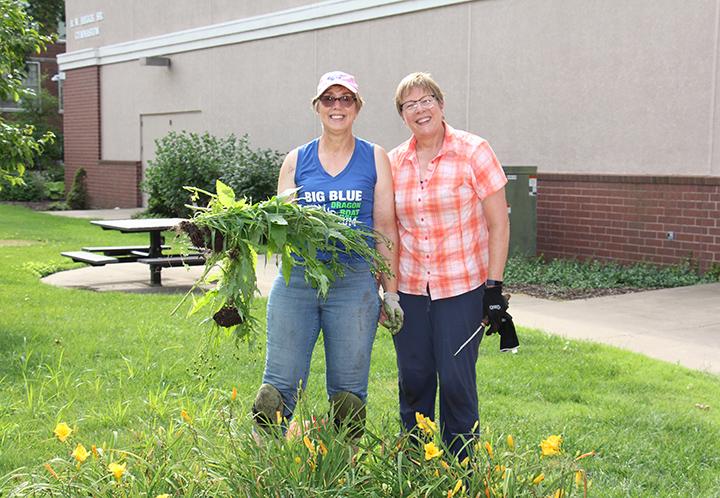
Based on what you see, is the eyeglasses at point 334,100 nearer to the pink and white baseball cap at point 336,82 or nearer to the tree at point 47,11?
the pink and white baseball cap at point 336,82

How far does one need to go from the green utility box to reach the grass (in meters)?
4.73

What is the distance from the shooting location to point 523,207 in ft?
42.8

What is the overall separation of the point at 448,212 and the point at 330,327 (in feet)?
2.38

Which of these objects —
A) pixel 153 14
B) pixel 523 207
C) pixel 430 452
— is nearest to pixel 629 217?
pixel 523 207

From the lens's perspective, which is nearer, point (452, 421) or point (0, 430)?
point (452, 421)

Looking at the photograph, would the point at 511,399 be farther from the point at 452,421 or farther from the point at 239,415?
the point at 239,415

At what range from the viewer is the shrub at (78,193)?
1055 inches

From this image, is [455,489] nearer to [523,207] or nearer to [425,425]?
[425,425]

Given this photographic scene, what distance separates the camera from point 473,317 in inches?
174

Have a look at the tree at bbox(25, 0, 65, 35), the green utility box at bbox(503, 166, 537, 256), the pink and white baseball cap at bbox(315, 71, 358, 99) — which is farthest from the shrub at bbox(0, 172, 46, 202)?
the pink and white baseball cap at bbox(315, 71, 358, 99)

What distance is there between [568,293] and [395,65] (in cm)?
659

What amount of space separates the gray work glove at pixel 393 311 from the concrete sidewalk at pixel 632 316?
11.9 ft

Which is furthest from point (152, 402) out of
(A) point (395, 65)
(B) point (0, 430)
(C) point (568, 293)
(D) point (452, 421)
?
(A) point (395, 65)

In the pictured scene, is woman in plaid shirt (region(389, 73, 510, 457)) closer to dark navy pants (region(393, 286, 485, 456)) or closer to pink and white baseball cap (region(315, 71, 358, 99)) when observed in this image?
dark navy pants (region(393, 286, 485, 456))
